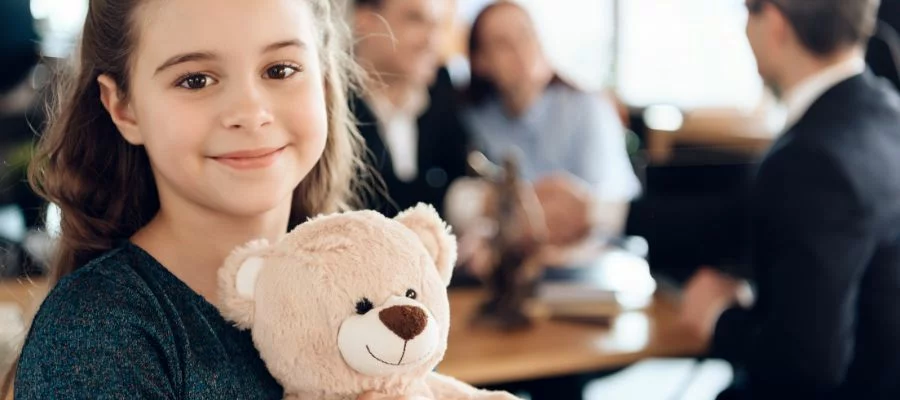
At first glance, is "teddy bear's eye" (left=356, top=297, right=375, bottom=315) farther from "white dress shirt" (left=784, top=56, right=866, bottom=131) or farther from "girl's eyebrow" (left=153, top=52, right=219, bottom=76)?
"white dress shirt" (left=784, top=56, right=866, bottom=131)

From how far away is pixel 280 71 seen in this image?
0.85 meters

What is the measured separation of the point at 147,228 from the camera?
95cm

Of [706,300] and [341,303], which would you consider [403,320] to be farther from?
[706,300]

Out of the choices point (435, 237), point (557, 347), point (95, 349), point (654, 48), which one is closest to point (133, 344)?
point (95, 349)

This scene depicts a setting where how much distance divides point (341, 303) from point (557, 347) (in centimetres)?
99

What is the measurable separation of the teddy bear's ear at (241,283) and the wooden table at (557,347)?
78 centimetres

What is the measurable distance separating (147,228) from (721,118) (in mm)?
3414

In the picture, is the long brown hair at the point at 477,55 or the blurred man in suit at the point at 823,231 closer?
the blurred man in suit at the point at 823,231

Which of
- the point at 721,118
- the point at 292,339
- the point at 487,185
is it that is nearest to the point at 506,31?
the point at 487,185

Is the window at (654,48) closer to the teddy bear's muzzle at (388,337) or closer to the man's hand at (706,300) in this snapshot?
the man's hand at (706,300)

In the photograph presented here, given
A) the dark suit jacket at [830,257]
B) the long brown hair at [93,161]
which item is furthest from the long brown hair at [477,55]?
the long brown hair at [93,161]

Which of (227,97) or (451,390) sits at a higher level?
(227,97)

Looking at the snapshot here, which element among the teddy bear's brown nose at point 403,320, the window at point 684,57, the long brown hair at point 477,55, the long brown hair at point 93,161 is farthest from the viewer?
the window at point 684,57

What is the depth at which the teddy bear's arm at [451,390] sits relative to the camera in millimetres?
847
